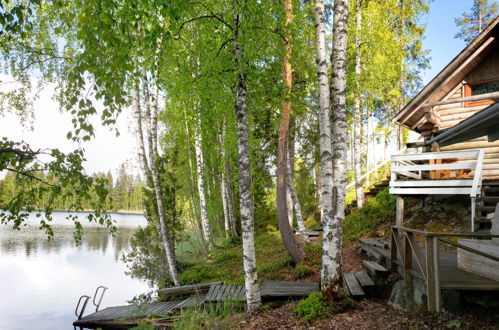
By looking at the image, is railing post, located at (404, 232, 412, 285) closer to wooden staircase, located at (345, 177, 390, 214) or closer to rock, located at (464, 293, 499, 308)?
rock, located at (464, 293, 499, 308)

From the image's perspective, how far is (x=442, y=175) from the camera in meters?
12.4

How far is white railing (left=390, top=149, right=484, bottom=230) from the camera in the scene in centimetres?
945

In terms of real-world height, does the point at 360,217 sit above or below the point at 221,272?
above

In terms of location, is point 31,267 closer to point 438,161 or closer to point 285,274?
point 285,274

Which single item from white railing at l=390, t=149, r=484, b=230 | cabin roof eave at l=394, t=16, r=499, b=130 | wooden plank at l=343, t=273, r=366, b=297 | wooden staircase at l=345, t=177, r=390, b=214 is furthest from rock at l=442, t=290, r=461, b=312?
wooden staircase at l=345, t=177, r=390, b=214

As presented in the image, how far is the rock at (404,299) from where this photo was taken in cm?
586

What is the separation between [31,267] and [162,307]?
630 inches

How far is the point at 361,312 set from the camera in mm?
6074

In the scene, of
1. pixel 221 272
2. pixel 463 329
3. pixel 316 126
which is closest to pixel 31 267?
pixel 221 272

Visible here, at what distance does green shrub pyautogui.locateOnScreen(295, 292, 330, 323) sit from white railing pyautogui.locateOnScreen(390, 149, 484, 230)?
18.0 feet

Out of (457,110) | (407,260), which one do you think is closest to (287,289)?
(407,260)

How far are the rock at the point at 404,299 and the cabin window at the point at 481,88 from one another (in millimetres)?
10032

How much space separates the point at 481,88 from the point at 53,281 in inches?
908

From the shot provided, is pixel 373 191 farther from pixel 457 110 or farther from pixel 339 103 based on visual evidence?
pixel 339 103
